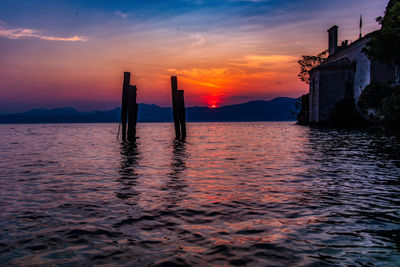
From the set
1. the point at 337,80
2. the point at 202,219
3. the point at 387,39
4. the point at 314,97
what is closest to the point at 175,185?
the point at 202,219

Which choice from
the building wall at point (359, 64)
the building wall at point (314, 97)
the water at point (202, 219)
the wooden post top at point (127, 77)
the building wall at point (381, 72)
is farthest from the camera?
the building wall at point (314, 97)

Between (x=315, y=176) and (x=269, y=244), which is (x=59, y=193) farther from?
(x=315, y=176)

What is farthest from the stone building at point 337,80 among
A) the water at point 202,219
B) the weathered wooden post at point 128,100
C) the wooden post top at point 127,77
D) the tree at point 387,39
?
the water at point 202,219

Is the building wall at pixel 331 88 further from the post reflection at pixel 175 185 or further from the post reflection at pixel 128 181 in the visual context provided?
the post reflection at pixel 128 181

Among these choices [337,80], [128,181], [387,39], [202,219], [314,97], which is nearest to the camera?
[202,219]

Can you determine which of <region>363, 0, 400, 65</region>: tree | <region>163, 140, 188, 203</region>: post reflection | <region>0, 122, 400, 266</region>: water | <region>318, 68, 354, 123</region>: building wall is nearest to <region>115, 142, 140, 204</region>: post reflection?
<region>0, 122, 400, 266</region>: water

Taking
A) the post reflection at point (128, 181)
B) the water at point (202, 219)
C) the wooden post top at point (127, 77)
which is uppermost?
the wooden post top at point (127, 77)

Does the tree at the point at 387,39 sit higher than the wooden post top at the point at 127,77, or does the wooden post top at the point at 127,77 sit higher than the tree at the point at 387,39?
the tree at the point at 387,39

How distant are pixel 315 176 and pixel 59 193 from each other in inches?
272

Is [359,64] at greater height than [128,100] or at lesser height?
greater

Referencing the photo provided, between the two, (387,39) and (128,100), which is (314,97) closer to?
(387,39)

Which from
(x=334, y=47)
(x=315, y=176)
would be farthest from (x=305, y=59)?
(x=315, y=176)

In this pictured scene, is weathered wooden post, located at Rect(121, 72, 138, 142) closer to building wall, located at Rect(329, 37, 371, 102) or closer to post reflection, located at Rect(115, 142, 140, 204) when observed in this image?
post reflection, located at Rect(115, 142, 140, 204)

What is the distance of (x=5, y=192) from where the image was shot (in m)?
7.33
